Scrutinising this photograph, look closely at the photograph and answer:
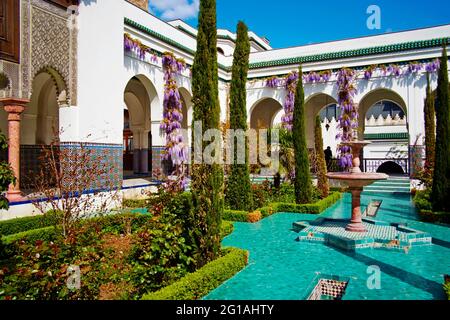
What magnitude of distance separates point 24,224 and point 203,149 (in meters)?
4.36

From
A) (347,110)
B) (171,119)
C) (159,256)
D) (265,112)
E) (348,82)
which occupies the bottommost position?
(159,256)

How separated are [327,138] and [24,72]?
21126 mm

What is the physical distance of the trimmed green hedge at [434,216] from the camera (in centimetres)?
890

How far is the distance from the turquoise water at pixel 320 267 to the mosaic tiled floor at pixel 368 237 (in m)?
0.19

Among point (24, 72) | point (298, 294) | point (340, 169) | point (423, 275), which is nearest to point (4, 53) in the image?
point (24, 72)

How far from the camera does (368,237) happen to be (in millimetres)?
6871

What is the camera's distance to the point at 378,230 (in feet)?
25.3

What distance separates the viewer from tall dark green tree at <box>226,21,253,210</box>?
9.70 metres

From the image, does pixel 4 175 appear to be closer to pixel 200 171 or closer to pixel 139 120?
pixel 200 171

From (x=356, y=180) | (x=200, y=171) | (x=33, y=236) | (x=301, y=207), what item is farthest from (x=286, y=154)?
(x=33, y=236)

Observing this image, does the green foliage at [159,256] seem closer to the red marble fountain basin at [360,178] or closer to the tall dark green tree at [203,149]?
the tall dark green tree at [203,149]

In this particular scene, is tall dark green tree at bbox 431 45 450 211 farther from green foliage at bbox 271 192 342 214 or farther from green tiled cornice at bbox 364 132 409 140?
green tiled cornice at bbox 364 132 409 140

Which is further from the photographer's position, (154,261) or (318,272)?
(318,272)
